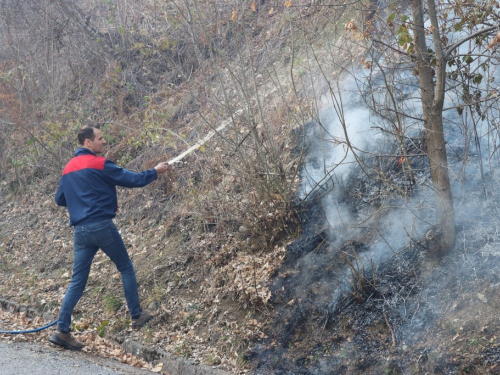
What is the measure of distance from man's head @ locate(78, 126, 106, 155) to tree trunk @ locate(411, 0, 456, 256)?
357 centimetres

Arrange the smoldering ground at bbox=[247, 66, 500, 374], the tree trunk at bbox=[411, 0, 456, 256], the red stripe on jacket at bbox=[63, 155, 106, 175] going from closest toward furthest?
the smoldering ground at bbox=[247, 66, 500, 374], the tree trunk at bbox=[411, 0, 456, 256], the red stripe on jacket at bbox=[63, 155, 106, 175]

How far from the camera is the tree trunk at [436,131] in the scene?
5.12 metres

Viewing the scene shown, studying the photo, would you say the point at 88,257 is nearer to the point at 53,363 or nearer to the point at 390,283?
the point at 53,363

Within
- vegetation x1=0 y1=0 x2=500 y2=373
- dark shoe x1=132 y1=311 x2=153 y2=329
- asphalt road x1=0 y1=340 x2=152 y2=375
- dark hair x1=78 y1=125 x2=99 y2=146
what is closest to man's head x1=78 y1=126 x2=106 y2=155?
dark hair x1=78 y1=125 x2=99 y2=146

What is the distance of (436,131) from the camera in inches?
205

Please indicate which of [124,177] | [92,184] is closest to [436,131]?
[124,177]

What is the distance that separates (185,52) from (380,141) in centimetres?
740

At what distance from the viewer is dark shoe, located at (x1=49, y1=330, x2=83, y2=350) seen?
6156 mm

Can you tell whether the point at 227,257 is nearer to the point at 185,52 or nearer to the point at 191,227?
the point at 191,227

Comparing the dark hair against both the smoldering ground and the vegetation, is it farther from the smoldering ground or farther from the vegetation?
the smoldering ground

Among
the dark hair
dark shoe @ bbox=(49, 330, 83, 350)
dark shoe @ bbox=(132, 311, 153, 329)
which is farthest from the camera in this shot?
dark shoe @ bbox=(132, 311, 153, 329)

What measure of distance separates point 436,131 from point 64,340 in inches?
175

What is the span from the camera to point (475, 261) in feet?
16.9

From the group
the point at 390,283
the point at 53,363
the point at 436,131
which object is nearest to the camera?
the point at 436,131
